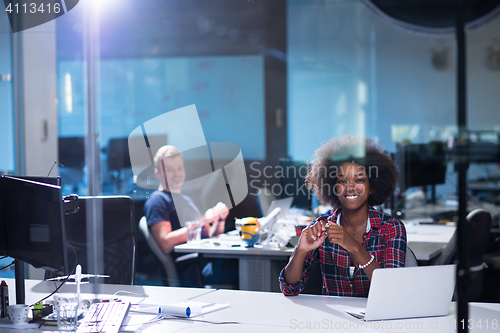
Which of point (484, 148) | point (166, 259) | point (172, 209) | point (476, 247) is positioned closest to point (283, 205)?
point (172, 209)

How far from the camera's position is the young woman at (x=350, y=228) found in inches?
65.5

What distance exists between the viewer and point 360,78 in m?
6.06

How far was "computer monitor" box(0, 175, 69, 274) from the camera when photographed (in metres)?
1.35

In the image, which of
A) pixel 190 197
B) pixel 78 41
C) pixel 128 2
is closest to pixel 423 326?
pixel 190 197

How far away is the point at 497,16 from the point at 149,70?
4.25 metres

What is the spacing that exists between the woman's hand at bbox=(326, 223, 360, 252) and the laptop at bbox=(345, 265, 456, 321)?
1.01 ft

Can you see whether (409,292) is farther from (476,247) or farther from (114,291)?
(476,247)

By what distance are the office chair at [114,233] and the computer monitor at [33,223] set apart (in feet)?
2.21

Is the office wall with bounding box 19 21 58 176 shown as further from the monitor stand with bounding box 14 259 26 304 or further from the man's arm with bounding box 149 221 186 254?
the monitor stand with bounding box 14 259 26 304

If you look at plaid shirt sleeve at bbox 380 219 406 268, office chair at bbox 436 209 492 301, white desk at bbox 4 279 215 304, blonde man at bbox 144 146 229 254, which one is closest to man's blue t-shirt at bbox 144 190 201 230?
blonde man at bbox 144 146 229 254

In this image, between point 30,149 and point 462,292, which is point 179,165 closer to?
→ point 30,149

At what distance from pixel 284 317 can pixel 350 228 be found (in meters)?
0.57

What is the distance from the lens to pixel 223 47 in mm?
5301

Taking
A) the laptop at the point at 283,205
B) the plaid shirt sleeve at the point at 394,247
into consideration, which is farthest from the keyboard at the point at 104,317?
A: the laptop at the point at 283,205
